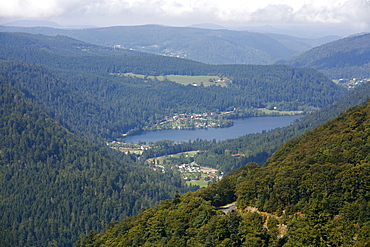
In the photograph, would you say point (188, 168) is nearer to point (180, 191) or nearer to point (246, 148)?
point (246, 148)

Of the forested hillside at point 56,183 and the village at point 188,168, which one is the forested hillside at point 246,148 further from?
the forested hillside at point 56,183

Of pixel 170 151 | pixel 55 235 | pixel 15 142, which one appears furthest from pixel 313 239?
pixel 170 151

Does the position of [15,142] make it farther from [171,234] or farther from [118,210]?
[171,234]

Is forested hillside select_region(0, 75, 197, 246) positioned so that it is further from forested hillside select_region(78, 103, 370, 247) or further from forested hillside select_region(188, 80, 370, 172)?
forested hillside select_region(78, 103, 370, 247)

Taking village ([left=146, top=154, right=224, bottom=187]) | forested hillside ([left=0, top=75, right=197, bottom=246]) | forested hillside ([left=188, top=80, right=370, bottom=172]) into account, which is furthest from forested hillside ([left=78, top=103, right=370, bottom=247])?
forested hillside ([left=188, top=80, right=370, bottom=172])

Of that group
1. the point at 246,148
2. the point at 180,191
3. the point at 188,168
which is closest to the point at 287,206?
the point at 180,191
